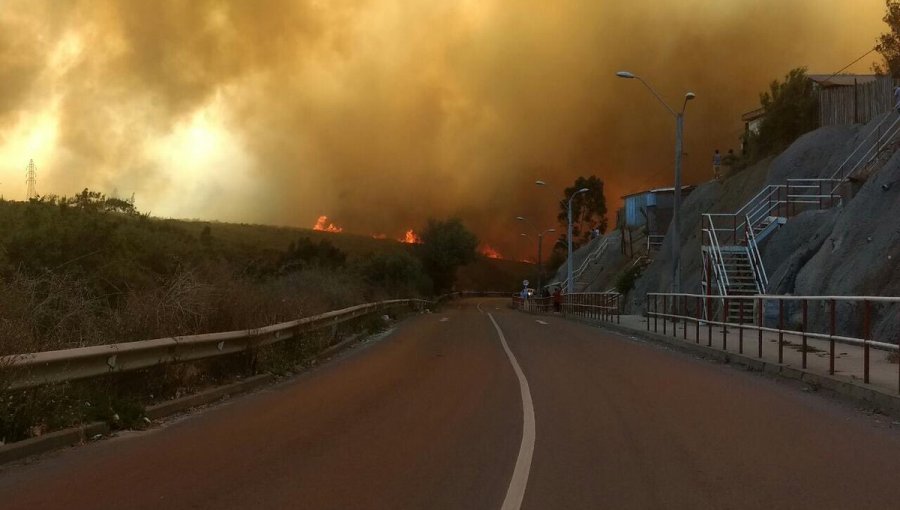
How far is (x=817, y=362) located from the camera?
15.2m

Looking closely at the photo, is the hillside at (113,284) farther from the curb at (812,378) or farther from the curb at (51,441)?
the curb at (812,378)

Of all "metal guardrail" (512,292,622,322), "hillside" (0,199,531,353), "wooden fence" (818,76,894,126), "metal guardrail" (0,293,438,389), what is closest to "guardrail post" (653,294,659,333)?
"metal guardrail" (512,292,622,322)

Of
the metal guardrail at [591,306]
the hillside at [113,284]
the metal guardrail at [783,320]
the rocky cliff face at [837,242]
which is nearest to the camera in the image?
the hillside at [113,284]

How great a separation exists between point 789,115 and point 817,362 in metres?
38.7

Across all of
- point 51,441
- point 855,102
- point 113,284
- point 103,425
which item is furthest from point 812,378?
point 855,102

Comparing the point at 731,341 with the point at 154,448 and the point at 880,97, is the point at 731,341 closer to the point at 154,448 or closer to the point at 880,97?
the point at 154,448

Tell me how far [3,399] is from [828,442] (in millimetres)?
8583

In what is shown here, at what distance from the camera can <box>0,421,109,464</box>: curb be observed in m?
7.66

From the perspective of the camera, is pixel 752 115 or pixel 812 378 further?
pixel 752 115

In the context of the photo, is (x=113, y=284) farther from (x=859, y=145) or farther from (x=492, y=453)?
(x=859, y=145)

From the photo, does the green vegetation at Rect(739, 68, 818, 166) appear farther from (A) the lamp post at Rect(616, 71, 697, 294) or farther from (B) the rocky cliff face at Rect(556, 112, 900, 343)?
(A) the lamp post at Rect(616, 71, 697, 294)

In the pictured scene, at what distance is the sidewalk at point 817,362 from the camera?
37.2ft

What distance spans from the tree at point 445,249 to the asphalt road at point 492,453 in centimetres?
7263

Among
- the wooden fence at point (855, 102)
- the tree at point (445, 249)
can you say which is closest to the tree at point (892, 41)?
the wooden fence at point (855, 102)
